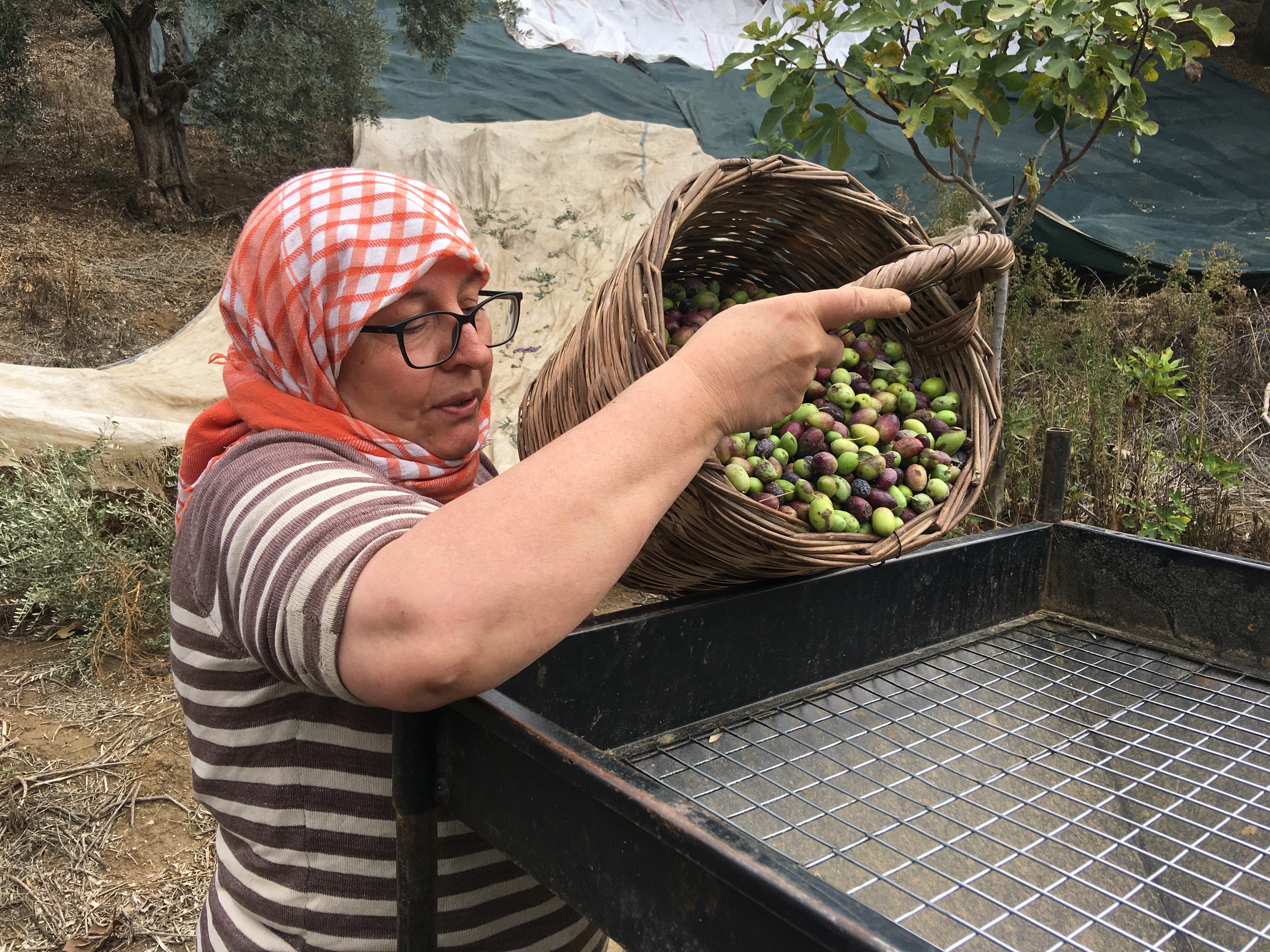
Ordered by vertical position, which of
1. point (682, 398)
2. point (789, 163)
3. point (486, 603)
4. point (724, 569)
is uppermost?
point (789, 163)

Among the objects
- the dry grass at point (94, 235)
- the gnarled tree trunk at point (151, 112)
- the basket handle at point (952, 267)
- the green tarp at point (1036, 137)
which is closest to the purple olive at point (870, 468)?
Answer: the basket handle at point (952, 267)

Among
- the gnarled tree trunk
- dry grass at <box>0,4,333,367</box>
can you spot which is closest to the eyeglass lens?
dry grass at <box>0,4,333,367</box>

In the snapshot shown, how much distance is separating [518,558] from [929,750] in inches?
34.2

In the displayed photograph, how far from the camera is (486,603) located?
2.31 ft

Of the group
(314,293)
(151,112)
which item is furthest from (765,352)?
(151,112)

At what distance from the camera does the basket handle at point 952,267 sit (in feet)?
4.22

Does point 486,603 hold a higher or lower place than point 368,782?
higher

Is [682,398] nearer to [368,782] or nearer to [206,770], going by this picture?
[368,782]

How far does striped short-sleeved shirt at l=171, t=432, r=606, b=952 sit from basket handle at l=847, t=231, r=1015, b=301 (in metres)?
0.75

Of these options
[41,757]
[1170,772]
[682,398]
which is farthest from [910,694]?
[41,757]

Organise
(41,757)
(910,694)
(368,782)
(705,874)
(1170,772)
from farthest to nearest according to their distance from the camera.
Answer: (41,757) → (910,694) → (1170,772) → (368,782) → (705,874)

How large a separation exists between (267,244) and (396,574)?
54 centimetres

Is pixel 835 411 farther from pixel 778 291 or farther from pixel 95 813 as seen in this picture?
pixel 95 813

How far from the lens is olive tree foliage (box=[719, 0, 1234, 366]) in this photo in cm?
242
